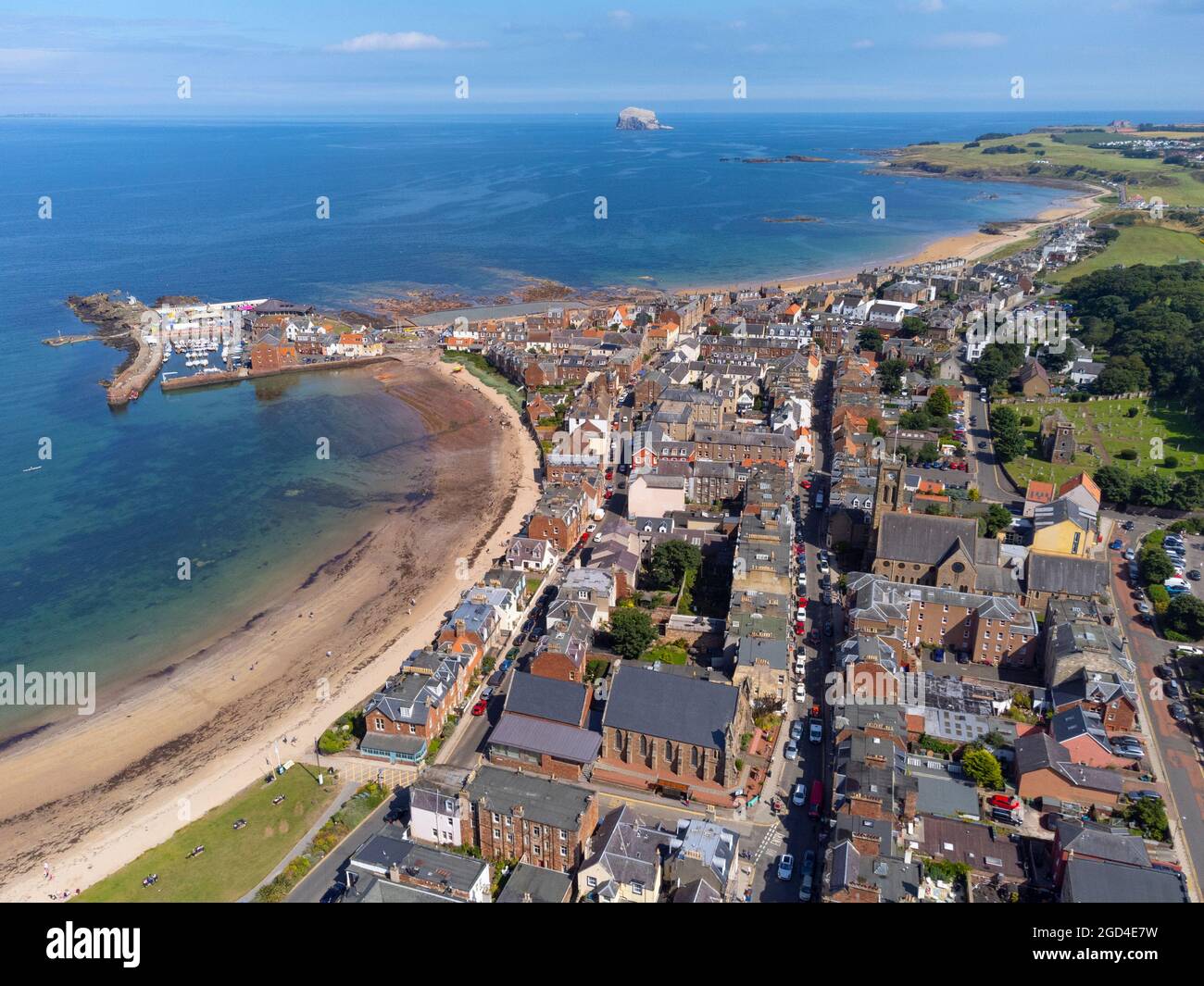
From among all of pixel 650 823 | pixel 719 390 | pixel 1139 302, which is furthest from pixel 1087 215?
pixel 650 823

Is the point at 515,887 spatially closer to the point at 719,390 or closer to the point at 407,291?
the point at 719,390

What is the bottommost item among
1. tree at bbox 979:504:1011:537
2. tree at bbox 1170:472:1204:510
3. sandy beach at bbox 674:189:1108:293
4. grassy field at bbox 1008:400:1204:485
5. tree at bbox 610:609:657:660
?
tree at bbox 610:609:657:660

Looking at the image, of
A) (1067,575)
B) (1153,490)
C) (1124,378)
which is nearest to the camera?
(1067,575)

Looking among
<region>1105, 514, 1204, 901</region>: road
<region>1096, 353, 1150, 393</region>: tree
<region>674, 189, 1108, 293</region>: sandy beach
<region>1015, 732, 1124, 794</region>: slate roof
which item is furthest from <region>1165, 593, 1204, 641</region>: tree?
<region>674, 189, 1108, 293</region>: sandy beach

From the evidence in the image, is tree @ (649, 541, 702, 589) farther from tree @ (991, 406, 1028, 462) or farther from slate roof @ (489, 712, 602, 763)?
tree @ (991, 406, 1028, 462)

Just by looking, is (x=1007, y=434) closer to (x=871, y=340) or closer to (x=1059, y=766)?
(x=871, y=340)

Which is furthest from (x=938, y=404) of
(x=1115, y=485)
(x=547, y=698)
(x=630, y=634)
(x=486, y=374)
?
(x=547, y=698)
